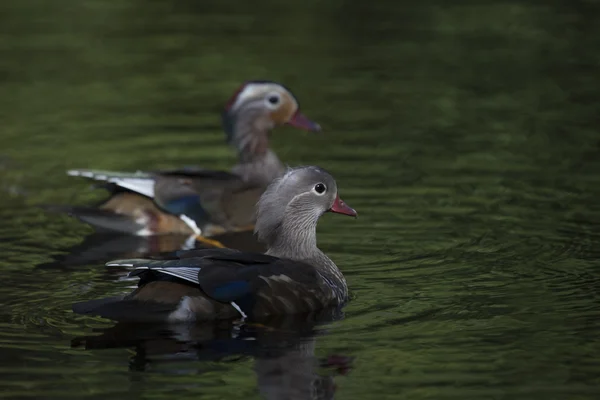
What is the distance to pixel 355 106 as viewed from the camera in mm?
15594

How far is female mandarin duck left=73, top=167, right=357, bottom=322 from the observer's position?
318 inches

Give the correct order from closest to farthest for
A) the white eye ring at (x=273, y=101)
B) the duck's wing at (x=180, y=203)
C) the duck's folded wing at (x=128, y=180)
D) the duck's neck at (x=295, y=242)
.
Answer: the duck's neck at (x=295, y=242) < the duck's folded wing at (x=128, y=180) < the duck's wing at (x=180, y=203) < the white eye ring at (x=273, y=101)

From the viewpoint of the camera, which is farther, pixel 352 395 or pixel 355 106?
pixel 355 106

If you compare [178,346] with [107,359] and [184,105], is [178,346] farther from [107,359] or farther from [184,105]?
[184,105]

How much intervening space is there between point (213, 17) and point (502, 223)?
1094 centimetres

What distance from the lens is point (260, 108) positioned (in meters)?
12.5

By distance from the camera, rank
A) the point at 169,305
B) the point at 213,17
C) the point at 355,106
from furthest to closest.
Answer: the point at 213,17 < the point at 355,106 < the point at 169,305

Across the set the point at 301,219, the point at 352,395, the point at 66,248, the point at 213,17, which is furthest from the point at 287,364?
the point at 213,17

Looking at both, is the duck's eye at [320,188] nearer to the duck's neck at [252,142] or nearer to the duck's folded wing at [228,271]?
the duck's folded wing at [228,271]

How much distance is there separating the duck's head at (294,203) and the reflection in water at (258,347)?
84 centimetres

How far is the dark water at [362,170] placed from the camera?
7.46m

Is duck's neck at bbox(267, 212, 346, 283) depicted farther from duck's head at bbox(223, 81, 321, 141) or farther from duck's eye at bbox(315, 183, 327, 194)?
duck's head at bbox(223, 81, 321, 141)

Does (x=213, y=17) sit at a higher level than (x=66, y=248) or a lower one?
higher

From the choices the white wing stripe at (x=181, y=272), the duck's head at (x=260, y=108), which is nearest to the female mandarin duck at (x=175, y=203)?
the duck's head at (x=260, y=108)
